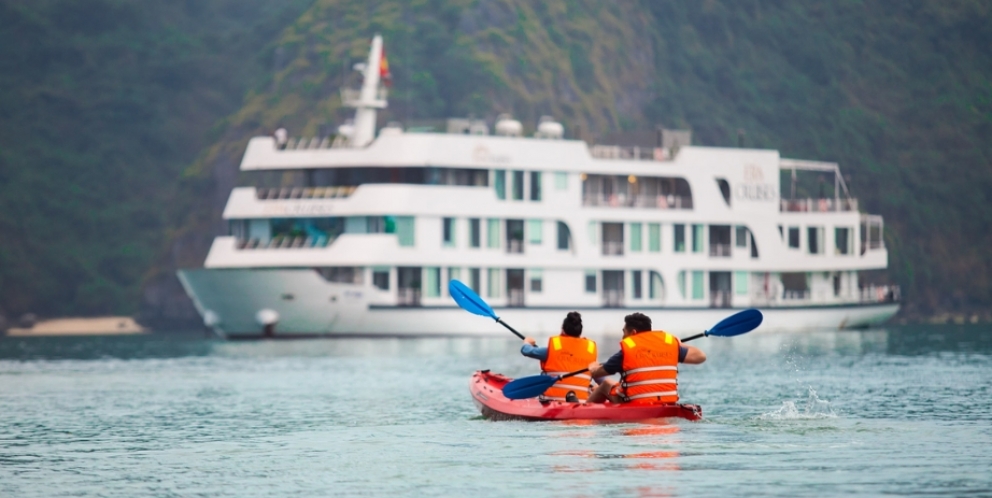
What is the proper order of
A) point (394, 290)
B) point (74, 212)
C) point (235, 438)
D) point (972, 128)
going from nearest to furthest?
point (235, 438), point (394, 290), point (74, 212), point (972, 128)

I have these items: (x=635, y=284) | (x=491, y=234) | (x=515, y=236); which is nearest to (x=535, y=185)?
(x=515, y=236)

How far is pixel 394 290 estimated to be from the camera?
2731 inches

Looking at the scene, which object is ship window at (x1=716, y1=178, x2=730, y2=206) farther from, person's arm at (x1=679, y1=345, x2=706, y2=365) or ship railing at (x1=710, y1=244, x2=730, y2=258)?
person's arm at (x1=679, y1=345, x2=706, y2=365)

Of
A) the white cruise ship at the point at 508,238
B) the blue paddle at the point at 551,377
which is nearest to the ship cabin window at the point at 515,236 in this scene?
the white cruise ship at the point at 508,238

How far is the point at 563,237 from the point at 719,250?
7567 mm

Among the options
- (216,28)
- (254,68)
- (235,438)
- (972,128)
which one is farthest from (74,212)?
(235,438)

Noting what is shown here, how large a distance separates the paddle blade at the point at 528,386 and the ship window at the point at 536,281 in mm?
42184

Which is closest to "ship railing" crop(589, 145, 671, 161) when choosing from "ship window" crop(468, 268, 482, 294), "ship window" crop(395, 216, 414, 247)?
"ship window" crop(468, 268, 482, 294)

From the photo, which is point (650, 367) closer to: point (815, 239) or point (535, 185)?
point (535, 185)

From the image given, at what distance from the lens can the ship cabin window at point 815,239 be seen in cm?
8156

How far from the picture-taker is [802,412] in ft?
108

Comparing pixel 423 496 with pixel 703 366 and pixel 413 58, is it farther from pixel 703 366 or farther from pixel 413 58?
pixel 413 58

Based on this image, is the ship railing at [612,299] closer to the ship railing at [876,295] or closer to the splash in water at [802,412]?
the ship railing at [876,295]

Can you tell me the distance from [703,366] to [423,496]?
2790cm
